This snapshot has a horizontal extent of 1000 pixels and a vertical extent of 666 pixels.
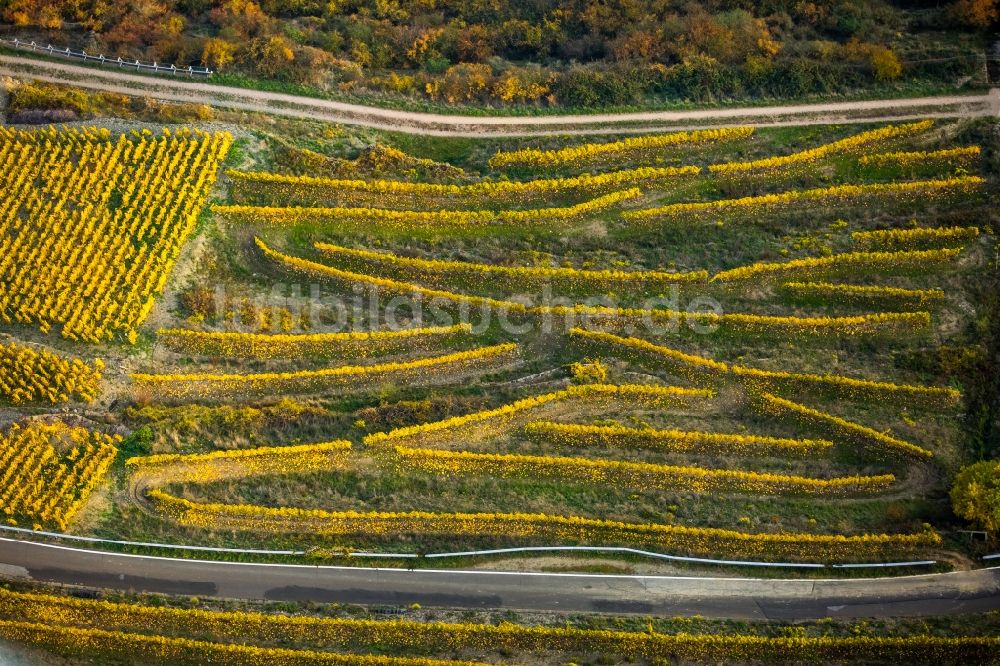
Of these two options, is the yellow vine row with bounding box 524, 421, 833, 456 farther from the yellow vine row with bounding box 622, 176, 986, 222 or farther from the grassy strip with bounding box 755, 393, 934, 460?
the yellow vine row with bounding box 622, 176, 986, 222

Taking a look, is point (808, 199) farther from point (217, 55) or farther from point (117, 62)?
point (117, 62)

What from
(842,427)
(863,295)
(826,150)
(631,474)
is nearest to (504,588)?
(631,474)

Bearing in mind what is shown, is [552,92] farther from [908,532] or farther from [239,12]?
[908,532]

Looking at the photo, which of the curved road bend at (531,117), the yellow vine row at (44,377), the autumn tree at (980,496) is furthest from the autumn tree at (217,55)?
the autumn tree at (980,496)

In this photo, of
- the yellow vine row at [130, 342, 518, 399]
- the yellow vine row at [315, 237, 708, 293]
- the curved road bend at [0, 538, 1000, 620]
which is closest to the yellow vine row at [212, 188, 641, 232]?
the yellow vine row at [315, 237, 708, 293]

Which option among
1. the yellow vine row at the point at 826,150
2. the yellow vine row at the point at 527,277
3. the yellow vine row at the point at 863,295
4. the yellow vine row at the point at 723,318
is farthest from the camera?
the yellow vine row at the point at 826,150

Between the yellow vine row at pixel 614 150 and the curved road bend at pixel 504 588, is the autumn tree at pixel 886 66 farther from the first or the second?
the curved road bend at pixel 504 588
